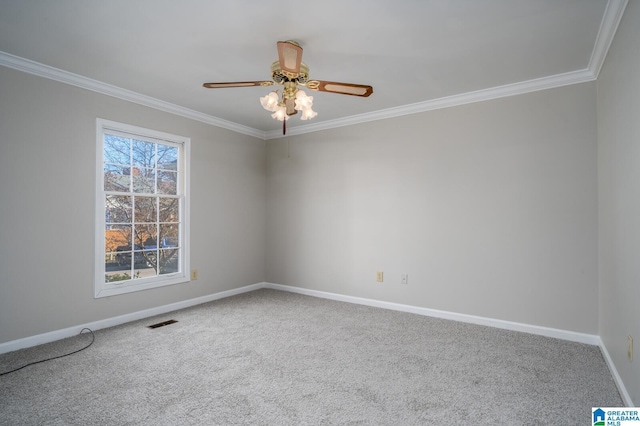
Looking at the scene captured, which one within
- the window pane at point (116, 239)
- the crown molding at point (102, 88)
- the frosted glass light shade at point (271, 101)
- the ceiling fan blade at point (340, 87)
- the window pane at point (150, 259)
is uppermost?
the crown molding at point (102, 88)

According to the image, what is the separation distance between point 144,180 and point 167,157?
1.34 feet

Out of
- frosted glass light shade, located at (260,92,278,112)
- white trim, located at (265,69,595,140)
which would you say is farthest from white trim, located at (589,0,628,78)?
frosted glass light shade, located at (260,92,278,112)

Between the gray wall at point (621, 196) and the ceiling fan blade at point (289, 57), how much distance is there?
6.20 feet

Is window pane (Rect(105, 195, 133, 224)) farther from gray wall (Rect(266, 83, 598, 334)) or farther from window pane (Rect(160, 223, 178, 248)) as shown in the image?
gray wall (Rect(266, 83, 598, 334))

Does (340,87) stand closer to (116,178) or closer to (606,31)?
(606,31)

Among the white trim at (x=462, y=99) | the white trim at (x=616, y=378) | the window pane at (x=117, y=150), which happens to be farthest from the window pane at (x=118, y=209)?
the white trim at (x=616, y=378)

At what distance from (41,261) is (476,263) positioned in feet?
13.7

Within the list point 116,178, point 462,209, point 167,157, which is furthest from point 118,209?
point 462,209

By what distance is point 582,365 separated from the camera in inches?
104

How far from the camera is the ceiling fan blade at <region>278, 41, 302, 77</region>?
220 cm

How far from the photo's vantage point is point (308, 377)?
2463 millimetres

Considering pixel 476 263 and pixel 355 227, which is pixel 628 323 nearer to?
pixel 476 263

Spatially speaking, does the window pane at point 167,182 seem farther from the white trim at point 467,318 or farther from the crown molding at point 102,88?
the white trim at point 467,318

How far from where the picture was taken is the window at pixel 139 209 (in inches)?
140
